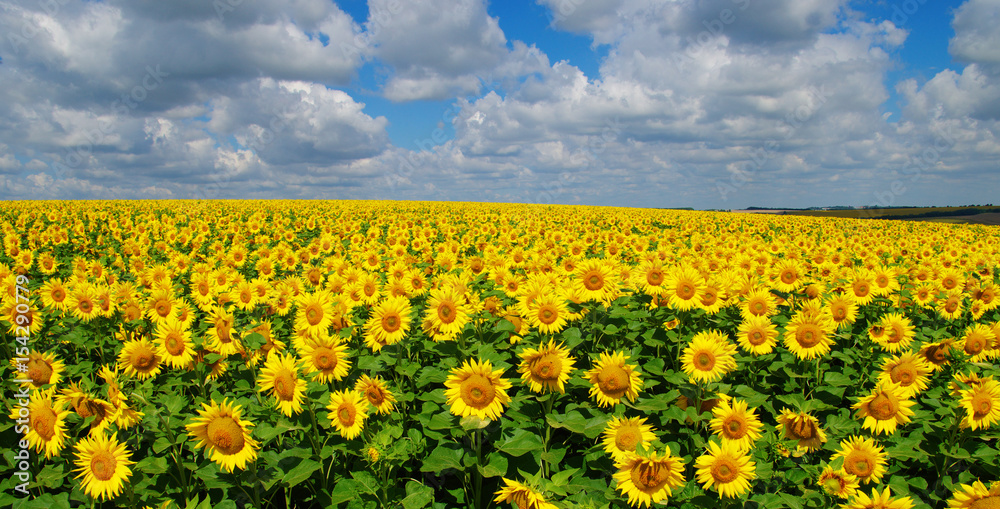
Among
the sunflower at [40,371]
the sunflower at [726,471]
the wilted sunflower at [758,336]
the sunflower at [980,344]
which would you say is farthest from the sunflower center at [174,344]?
the sunflower at [980,344]

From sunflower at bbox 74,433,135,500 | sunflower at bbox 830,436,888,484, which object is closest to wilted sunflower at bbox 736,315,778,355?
sunflower at bbox 830,436,888,484

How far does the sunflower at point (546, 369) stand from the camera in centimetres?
330

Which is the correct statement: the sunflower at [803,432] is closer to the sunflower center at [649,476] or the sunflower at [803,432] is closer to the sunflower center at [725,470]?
the sunflower center at [725,470]

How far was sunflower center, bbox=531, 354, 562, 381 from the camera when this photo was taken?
3.29 m

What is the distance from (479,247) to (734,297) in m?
6.55

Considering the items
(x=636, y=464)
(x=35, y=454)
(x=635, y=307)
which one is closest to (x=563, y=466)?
(x=636, y=464)

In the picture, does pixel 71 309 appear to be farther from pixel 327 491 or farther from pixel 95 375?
pixel 327 491

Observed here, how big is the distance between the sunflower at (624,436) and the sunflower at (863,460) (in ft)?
4.70

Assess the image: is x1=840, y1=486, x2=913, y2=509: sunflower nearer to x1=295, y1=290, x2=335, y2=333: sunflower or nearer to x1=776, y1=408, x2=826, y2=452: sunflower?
x1=776, y1=408, x2=826, y2=452: sunflower

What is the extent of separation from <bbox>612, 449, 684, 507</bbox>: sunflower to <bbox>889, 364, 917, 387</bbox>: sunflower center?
8.25 feet

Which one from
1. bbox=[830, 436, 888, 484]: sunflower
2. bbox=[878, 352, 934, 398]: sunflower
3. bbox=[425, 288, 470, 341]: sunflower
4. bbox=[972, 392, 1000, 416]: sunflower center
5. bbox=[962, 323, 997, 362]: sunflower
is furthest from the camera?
bbox=[962, 323, 997, 362]: sunflower

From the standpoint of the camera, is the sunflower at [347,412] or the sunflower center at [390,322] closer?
the sunflower at [347,412]

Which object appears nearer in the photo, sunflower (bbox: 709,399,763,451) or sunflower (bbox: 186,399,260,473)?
sunflower (bbox: 186,399,260,473)

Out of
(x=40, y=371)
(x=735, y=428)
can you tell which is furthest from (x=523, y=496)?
(x=40, y=371)
